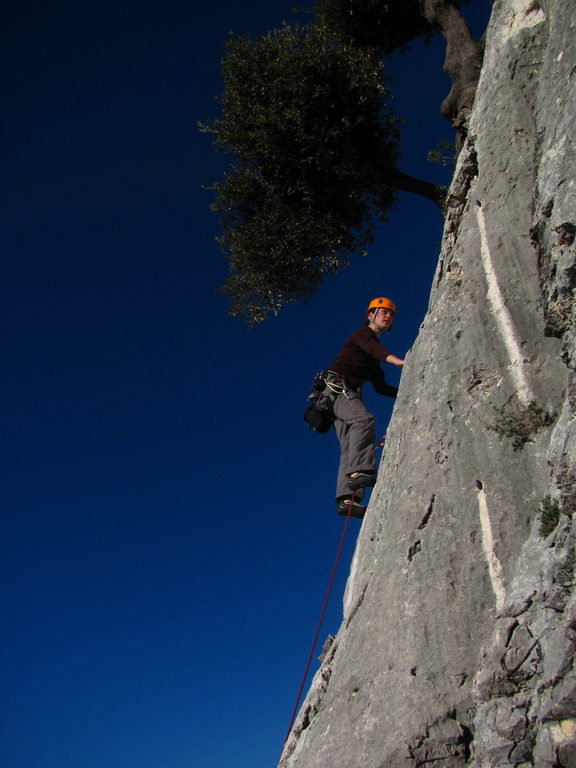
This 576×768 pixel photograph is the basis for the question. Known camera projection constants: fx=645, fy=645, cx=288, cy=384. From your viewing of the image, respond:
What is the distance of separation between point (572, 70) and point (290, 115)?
9407mm

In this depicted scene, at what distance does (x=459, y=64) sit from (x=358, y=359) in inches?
300

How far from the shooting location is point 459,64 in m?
14.1

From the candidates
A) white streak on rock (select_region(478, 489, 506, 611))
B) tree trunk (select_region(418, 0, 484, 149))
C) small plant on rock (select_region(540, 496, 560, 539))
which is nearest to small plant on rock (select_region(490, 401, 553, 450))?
white streak on rock (select_region(478, 489, 506, 611))

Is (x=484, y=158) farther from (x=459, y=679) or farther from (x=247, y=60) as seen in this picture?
(x=247, y=60)

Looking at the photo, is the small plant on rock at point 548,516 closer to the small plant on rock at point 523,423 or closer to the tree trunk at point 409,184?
the small plant on rock at point 523,423

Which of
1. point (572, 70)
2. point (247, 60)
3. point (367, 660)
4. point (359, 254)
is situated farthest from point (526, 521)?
point (247, 60)

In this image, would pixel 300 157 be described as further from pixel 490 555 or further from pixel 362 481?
pixel 490 555

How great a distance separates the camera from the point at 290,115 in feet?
51.1

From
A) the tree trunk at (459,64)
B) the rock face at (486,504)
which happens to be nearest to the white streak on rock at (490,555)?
the rock face at (486,504)

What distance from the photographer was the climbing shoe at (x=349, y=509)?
32.4ft

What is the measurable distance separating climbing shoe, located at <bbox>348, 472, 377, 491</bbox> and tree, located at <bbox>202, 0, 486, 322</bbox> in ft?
26.1

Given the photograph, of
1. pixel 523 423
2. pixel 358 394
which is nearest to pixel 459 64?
pixel 358 394

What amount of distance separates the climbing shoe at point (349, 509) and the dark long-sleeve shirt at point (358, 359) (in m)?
2.10

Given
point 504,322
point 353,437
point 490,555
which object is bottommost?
point 490,555
